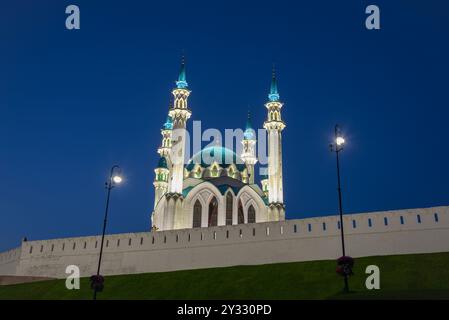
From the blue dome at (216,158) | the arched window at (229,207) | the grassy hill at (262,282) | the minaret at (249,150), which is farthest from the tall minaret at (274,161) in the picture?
the grassy hill at (262,282)

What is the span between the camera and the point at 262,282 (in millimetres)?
39062

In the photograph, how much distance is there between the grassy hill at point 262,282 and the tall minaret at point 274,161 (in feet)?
82.2

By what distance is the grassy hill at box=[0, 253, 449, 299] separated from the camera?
33.7 m

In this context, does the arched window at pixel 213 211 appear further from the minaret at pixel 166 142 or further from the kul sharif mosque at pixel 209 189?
the minaret at pixel 166 142

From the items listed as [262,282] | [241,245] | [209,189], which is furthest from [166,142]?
[262,282]

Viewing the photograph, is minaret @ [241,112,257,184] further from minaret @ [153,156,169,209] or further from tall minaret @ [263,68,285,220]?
minaret @ [153,156,169,209]

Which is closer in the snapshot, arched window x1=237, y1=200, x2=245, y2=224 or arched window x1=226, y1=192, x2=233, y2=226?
arched window x1=226, y1=192, x2=233, y2=226

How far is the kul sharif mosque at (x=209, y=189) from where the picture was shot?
66.8m

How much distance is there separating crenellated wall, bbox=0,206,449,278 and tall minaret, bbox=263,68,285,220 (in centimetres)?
2089

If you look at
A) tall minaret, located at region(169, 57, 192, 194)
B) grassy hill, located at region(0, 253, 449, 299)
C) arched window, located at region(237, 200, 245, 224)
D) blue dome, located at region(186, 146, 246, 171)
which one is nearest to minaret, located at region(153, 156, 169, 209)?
blue dome, located at region(186, 146, 246, 171)

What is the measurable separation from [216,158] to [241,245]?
3550cm

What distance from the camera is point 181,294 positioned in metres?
39.3

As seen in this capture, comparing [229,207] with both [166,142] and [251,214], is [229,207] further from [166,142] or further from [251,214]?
[166,142]
